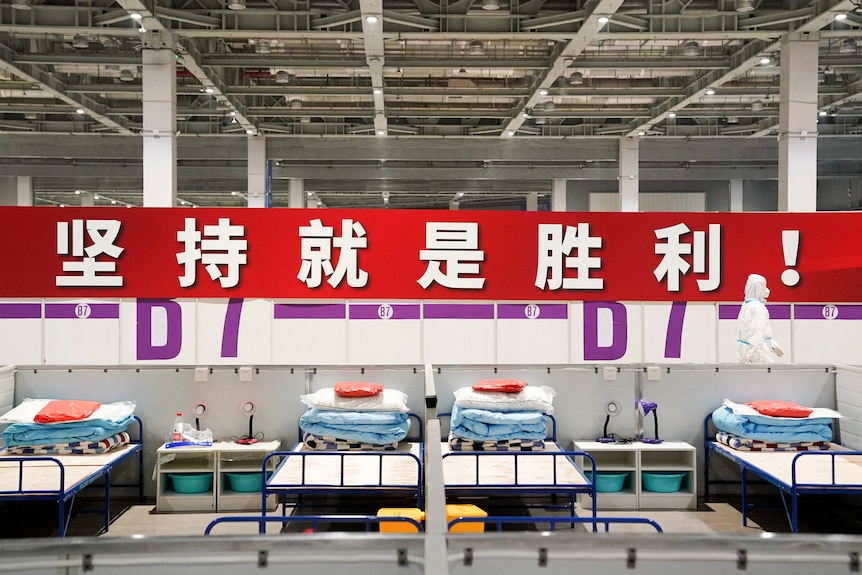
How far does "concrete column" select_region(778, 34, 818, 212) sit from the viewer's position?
35.8ft

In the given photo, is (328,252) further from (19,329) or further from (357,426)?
(19,329)

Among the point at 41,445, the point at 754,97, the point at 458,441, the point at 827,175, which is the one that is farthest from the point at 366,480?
the point at 827,175

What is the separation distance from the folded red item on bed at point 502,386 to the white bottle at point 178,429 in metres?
2.61

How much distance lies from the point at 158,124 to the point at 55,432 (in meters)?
6.24

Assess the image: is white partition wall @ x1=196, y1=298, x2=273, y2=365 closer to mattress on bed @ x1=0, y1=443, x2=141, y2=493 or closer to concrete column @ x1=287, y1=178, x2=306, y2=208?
mattress on bed @ x1=0, y1=443, x2=141, y2=493

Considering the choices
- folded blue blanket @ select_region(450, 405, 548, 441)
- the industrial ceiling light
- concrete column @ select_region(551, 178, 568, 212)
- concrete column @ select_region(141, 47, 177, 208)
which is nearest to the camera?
folded blue blanket @ select_region(450, 405, 548, 441)

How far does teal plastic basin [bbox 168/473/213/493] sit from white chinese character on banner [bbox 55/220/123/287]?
3.83 m

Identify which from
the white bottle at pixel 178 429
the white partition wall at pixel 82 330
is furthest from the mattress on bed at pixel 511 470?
the white partition wall at pixel 82 330

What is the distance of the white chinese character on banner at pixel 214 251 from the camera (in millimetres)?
9203

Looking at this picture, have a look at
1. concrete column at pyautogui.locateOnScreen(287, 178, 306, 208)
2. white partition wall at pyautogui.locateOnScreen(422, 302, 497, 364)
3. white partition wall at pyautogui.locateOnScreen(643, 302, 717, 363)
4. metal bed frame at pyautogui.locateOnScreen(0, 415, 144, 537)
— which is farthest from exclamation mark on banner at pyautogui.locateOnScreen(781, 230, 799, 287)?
concrete column at pyautogui.locateOnScreen(287, 178, 306, 208)

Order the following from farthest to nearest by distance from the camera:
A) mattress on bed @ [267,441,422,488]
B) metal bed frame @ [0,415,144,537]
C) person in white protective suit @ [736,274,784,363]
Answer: person in white protective suit @ [736,274,784,363] → mattress on bed @ [267,441,422,488] → metal bed frame @ [0,415,144,537]

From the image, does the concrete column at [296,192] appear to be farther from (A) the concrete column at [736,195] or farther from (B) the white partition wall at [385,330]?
(A) the concrete column at [736,195]

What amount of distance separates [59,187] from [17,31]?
13.0 meters

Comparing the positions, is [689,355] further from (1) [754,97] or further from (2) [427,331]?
(1) [754,97]
